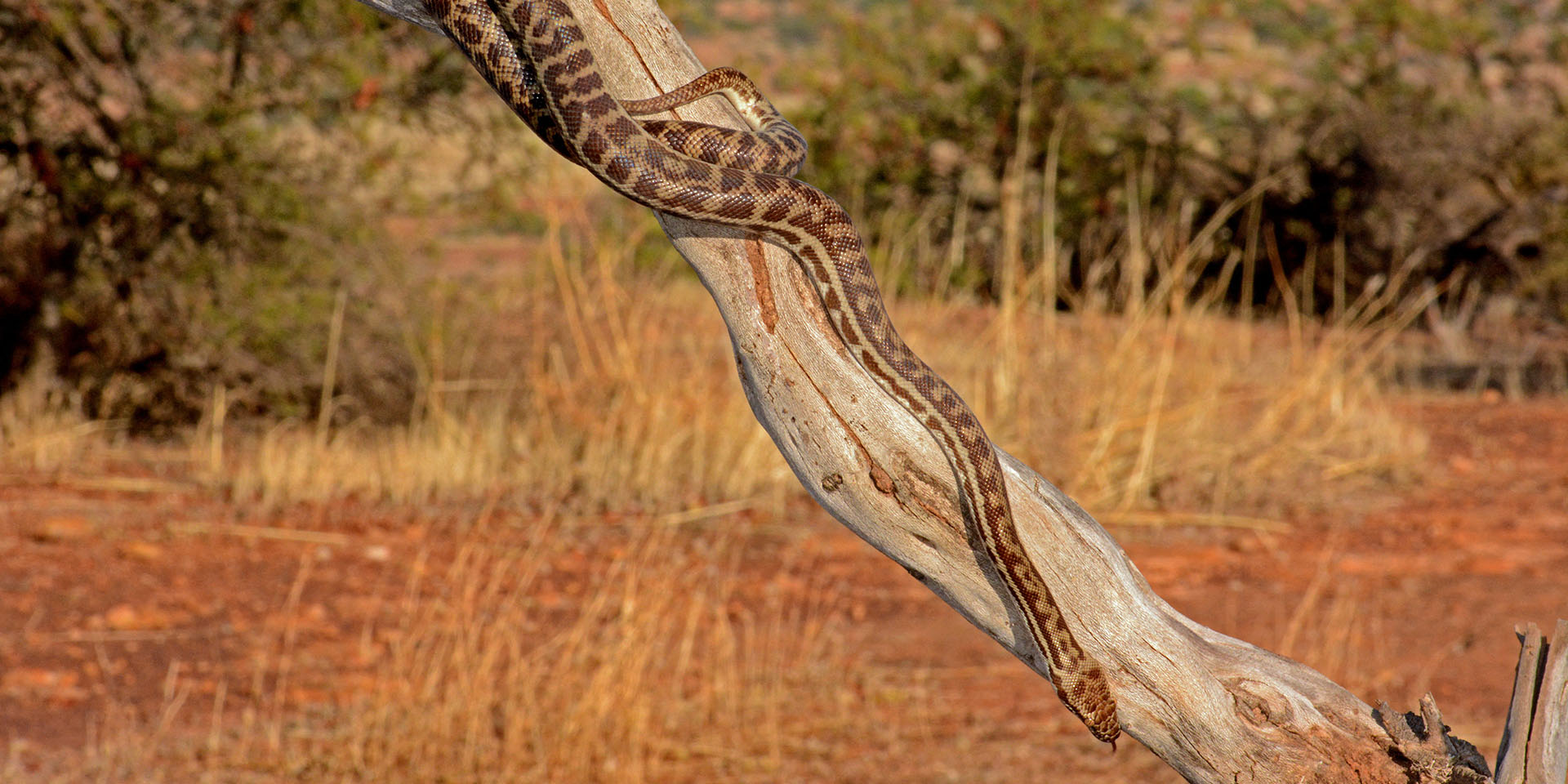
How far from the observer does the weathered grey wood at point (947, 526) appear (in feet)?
9.55

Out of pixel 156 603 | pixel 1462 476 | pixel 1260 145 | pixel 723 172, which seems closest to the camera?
pixel 723 172

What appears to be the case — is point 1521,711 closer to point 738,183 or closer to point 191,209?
point 738,183

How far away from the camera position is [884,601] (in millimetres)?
8656

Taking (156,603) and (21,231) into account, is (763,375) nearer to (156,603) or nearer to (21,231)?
(156,603)

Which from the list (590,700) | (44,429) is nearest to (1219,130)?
(44,429)

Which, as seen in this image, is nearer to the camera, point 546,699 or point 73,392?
point 546,699

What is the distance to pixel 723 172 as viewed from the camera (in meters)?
2.90

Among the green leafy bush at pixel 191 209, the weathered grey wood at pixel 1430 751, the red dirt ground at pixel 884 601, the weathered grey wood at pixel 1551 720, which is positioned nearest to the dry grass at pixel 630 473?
the red dirt ground at pixel 884 601

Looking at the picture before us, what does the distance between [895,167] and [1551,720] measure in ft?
52.5

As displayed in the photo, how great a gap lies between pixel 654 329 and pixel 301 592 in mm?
3600

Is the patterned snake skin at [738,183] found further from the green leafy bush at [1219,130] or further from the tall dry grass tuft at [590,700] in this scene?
the green leafy bush at [1219,130]

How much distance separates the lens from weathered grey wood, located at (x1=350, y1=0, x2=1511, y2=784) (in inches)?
115

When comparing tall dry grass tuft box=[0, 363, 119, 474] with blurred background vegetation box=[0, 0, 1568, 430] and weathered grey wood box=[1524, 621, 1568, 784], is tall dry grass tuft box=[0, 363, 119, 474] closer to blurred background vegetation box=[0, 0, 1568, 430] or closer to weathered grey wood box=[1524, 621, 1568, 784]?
blurred background vegetation box=[0, 0, 1568, 430]

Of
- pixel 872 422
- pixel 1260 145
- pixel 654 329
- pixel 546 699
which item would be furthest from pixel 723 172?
pixel 1260 145
